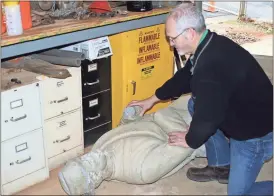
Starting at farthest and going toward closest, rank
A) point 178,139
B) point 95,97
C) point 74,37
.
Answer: point 95,97 < point 74,37 < point 178,139

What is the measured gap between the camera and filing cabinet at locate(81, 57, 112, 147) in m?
2.58

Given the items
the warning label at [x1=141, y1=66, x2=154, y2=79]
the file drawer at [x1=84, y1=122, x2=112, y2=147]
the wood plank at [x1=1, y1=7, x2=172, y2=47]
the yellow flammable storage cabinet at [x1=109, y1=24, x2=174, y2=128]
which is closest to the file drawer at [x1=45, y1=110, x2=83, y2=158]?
the file drawer at [x1=84, y1=122, x2=112, y2=147]

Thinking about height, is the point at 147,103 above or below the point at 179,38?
below

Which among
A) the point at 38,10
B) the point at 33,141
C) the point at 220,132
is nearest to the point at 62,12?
the point at 38,10

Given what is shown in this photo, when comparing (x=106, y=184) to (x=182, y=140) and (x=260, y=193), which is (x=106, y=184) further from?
(x=260, y=193)

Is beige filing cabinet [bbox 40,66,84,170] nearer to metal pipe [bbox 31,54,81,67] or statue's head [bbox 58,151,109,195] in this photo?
metal pipe [bbox 31,54,81,67]

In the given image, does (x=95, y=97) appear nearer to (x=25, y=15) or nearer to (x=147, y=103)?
(x=147, y=103)

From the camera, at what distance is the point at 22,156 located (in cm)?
220

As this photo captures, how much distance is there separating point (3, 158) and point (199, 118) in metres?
1.01

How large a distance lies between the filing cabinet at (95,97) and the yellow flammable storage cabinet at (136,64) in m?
0.05

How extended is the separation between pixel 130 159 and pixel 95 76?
0.66 m

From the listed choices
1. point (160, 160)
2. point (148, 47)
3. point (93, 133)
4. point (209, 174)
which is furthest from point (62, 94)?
point (209, 174)

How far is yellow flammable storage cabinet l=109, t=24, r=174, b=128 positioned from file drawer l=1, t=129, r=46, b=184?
69cm

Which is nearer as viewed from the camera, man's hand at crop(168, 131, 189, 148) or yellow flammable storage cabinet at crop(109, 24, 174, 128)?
man's hand at crop(168, 131, 189, 148)
